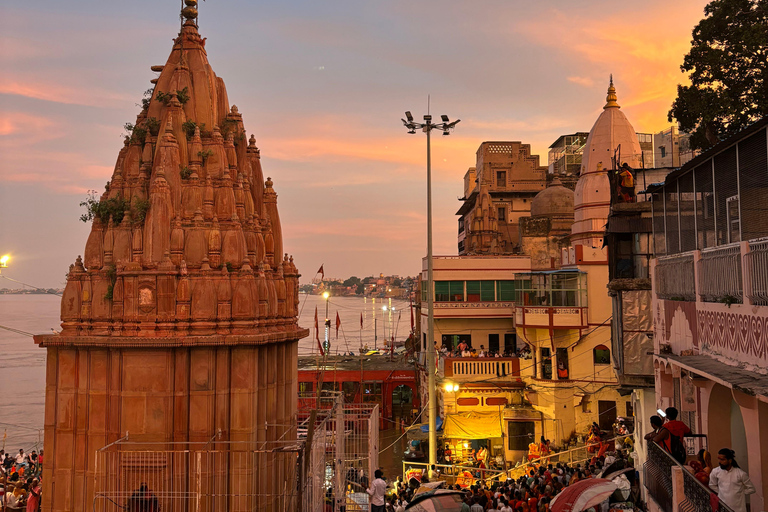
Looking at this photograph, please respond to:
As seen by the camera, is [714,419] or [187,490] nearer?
[714,419]

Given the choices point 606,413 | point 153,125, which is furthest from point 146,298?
point 606,413

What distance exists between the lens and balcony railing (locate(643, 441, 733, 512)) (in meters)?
7.44

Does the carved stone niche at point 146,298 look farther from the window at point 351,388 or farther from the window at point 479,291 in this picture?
the window at point 351,388

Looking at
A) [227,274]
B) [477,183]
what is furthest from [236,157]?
[477,183]

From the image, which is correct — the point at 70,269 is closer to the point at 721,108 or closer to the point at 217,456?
the point at 217,456

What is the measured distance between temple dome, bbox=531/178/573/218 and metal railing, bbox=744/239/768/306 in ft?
101

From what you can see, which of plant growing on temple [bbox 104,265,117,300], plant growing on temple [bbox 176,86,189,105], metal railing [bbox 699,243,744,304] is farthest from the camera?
plant growing on temple [bbox 176,86,189,105]

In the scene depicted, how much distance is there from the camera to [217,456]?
1650 centimetres

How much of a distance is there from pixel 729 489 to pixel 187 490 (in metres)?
12.9

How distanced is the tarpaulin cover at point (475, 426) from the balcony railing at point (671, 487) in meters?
19.3

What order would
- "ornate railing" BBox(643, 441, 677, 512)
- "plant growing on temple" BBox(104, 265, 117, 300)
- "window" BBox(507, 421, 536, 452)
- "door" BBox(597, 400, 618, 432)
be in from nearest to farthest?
"ornate railing" BBox(643, 441, 677, 512) < "plant growing on temple" BBox(104, 265, 117, 300) < "door" BBox(597, 400, 618, 432) < "window" BBox(507, 421, 536, 452)

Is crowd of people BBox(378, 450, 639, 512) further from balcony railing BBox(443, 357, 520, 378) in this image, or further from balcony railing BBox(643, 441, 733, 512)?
balcony railing BBox(443, 357, 520, 378)

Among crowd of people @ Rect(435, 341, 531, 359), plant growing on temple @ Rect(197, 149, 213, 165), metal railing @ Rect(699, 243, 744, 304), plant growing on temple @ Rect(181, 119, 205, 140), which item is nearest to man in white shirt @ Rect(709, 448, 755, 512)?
metal railing @ Rect(699, 243, 744, 304)

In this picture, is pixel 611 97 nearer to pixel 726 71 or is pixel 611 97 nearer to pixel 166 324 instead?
pixel 726 71
